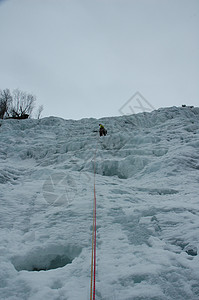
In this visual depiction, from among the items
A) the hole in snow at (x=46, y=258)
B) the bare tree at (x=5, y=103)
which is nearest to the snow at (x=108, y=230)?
the hole in snow at (x=46, y=258)

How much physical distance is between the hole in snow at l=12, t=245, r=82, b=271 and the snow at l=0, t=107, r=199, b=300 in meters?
0.01

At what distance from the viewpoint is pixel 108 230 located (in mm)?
2844

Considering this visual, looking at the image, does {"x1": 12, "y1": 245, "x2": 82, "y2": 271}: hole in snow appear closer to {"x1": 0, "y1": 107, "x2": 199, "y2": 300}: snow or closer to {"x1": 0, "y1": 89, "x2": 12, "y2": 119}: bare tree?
{"x1": 0, "y1": 107, "x2": 199, "y2": 300}: snow

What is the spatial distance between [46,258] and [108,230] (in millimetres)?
1019

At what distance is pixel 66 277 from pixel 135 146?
23.2 ft

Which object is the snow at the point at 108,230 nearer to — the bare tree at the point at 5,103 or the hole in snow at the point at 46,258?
the hole in snow at the point at 46,258

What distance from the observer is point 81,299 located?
166cm

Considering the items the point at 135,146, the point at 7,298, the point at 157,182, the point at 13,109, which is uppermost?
the point at 13,109

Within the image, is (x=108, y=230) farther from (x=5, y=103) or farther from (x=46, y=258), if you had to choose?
(x=5, y=103)

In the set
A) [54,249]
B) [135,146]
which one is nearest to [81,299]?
[54,249]

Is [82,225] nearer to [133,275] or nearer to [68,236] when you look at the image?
[68,236]

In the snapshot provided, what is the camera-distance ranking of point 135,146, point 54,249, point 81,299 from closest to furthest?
1. point 81,299
2. point 54,249
3. point 135,146

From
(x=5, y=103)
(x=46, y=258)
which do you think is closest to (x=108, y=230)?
(x=46, y=258)

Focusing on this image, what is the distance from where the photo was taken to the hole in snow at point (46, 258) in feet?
7.32
